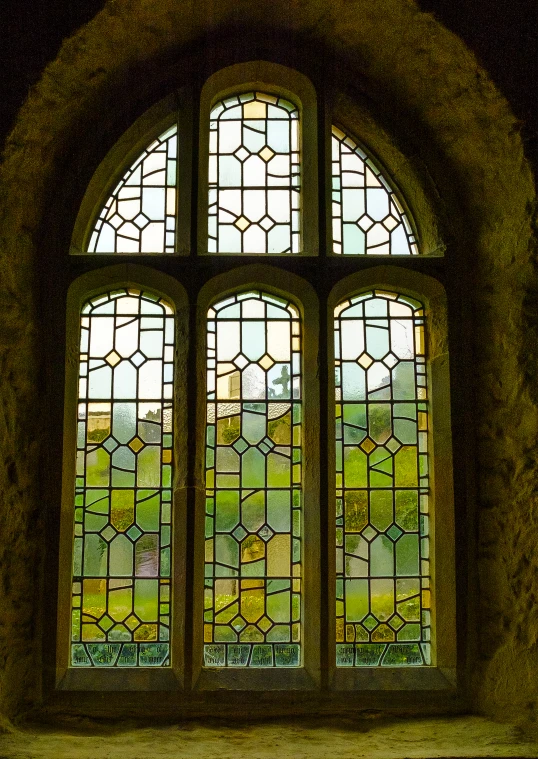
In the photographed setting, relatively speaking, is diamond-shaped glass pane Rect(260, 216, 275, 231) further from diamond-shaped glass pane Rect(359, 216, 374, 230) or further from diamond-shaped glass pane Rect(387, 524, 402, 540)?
diamond-shaped glass pane Rect(387, 524, 402, 540)

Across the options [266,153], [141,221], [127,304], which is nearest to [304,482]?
[127,304]

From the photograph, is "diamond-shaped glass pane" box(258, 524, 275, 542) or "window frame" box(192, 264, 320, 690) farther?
"diamond-shaped glass pane" box(258, 524, 275, 542)

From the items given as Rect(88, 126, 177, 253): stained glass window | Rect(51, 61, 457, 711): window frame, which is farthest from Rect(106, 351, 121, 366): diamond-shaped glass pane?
Rect(88, 126, 177, 253): stained glass window

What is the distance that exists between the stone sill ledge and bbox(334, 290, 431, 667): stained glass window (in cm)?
29

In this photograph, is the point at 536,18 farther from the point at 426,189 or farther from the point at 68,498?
the point at 68,498

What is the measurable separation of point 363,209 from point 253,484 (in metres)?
1.20

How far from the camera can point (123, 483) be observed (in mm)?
3453

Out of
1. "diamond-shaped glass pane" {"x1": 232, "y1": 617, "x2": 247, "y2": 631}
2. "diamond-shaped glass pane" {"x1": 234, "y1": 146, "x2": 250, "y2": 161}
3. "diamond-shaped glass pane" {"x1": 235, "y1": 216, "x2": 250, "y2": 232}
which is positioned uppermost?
"diamond-shaped glass pane" {"x1": 234, "y1": 146, "x2": 250, "y2": 161}

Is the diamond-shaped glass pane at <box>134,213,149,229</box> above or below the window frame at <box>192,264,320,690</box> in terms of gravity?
above

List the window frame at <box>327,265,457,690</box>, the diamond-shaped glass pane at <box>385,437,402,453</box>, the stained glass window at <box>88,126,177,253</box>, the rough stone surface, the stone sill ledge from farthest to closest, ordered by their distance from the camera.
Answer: the stained glass window at <box>88,126,177,253</box> < the diamond-shaped glass pane at <box>385,437,402,453</box> < the window frame at <box>327,265,457,690</box> < the rough stone surface < the stone sill ledge

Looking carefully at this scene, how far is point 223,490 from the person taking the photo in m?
3.45

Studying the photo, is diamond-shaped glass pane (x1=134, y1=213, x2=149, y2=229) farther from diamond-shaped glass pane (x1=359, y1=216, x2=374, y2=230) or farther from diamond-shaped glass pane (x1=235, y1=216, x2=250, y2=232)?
diamond-shaped glass pane (x1=359, y1=216, x2=374, y2=230)

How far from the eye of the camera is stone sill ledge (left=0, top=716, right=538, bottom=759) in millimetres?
2836

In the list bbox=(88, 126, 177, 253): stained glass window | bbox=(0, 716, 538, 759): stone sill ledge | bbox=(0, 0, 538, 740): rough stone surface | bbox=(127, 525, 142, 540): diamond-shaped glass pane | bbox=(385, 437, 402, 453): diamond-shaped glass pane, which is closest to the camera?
bbox=(0, 716, 538, 759): stone sill ledge
